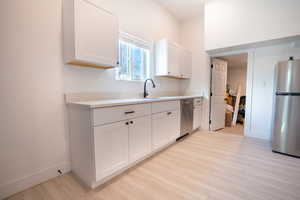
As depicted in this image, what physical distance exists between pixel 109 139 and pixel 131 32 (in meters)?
1.94

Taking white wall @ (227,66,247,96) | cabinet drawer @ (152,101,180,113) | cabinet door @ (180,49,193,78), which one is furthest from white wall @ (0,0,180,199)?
white wall @ (227,66,247,96)

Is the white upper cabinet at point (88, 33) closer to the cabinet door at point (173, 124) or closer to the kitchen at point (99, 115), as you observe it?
the kitchen at point (99, 115)

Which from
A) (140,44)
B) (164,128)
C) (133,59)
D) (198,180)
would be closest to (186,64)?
(140,44)

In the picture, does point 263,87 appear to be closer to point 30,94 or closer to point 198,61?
point 198,61

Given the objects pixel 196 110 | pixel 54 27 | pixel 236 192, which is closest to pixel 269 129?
pixel 196 110

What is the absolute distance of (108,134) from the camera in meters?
1.45

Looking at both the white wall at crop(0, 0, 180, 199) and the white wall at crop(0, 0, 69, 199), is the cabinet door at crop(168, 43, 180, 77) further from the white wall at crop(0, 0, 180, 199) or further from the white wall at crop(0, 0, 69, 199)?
the white wall at crop(0, 0, 69, 199)

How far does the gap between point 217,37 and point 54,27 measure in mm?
2941

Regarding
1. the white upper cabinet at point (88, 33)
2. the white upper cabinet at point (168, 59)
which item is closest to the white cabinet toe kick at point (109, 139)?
the white upper cabinet at point (88, 33)

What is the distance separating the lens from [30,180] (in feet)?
4.79

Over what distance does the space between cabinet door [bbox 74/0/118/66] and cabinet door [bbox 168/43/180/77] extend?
1.41 metres

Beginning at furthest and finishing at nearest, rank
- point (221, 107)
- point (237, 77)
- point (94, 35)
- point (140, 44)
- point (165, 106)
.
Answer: point (237, 77), point (221, 107), point (140, 44), point (165, 106), point (94, 35)

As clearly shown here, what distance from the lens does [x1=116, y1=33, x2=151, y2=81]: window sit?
234 centimetres

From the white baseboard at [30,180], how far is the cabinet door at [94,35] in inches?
53.0
